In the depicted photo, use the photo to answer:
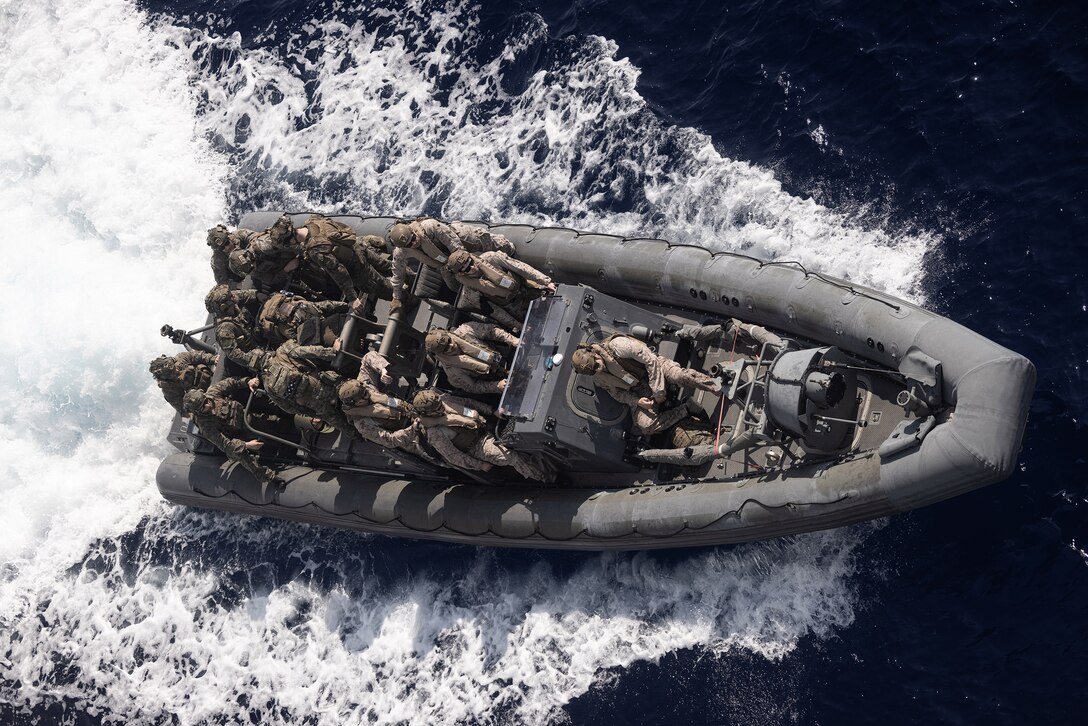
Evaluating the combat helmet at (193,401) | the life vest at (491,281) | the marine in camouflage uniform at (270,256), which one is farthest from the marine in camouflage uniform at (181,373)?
the life vest at (491,281)

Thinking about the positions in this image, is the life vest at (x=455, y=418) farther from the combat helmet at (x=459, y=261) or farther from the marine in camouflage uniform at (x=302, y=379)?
the marine in camouflage uniform at (x=302, y=379)

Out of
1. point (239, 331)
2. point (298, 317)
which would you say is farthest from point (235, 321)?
point (298, 317)

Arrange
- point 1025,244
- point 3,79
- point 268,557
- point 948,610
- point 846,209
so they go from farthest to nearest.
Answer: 1. point 3,79
2. point 268,557
3. point 846,209
4. point 1025,244
5. point 948,610

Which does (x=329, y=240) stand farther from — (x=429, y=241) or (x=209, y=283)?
(x=209, y=283)

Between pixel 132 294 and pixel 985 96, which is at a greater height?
pixel 985 96

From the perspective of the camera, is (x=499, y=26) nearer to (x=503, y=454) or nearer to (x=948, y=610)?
(x=503, y=454)

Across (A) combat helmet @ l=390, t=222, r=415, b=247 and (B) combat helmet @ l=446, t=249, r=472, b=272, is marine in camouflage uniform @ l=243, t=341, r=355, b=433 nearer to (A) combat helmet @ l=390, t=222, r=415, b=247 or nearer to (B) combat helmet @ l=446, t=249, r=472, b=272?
(A) combat helmet @ l=390, t=222, r=415, b=247

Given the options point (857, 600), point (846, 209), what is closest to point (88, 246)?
point (846, 209)
